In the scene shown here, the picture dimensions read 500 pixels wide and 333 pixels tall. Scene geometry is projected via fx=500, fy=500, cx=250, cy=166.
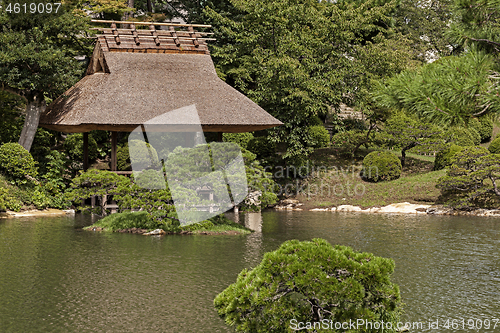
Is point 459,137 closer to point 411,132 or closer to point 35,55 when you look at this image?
point 411,132

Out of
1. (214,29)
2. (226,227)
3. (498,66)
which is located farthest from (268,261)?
(214,29)

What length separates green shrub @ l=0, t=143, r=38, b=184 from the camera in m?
19.5

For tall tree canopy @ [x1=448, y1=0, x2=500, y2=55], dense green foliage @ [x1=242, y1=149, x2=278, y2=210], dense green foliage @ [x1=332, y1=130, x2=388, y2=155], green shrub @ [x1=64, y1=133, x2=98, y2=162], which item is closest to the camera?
tall tree canopy @ [x1=448, y1=0, x2=500, y2=55]

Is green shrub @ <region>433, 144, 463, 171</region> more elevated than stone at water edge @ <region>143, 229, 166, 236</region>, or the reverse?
green shrub @ <region>433, 144, 463, 171</region>

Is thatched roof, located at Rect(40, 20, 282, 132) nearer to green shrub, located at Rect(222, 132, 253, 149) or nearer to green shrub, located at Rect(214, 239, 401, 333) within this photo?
green shrub, located at Rect(222, 132, 253, 149)

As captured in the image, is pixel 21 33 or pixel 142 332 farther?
pixel 21 33

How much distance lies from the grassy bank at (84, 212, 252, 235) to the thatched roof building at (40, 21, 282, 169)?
3158 millimetres

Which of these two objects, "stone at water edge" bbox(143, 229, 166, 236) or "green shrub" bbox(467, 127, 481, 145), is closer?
"stone at water edge" bbox(143, 229, 166, 236)

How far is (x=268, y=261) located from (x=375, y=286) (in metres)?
1.20

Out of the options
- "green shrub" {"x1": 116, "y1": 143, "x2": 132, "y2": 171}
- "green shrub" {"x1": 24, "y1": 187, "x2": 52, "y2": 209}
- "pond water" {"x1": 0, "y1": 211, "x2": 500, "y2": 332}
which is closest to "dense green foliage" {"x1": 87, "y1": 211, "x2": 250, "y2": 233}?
"pond water" {"x1": 0, "y1": 211, "x2": 500, "y2": 332}

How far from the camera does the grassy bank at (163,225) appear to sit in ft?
49.7

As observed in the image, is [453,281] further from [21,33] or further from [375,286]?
[21,33]

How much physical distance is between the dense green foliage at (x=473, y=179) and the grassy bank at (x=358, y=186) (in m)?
1.35

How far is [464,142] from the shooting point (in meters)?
27.7
